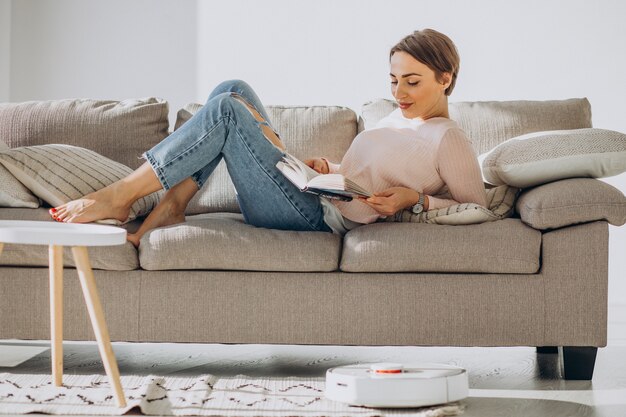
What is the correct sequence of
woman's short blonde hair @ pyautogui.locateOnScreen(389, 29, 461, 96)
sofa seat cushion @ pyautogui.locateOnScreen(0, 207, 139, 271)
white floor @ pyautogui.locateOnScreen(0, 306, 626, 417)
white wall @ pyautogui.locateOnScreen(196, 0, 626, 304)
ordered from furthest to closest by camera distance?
white wall @ pyautogui.locateOnScreen(196, 0, 626, 304) → woman's short blonde hair @ pyautogui.locateOnScreen(389, 29, 461, 96) → sofa seat cushion @ pyautogui.locateOnScreen(0, 207, 139, 271) → white floor @ pyautogui.locateOnScreen(0, 306, 626, 417)

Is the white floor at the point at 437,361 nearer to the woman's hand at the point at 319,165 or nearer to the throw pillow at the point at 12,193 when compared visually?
the throw pillow at the point at 12,193

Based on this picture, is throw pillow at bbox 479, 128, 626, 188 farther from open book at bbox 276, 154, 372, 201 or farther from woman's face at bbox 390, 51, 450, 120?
open book at bbox 276, 154, 372, 201

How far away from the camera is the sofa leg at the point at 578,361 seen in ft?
7.91

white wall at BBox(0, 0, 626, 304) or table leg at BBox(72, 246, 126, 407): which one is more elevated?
white wall at BBox(0, 0, 626, 304)

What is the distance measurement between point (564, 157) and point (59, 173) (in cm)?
144

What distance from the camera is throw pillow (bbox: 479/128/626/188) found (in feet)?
8.20

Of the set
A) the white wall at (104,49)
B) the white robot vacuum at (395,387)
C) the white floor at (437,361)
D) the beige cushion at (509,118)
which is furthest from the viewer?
the white wall at (104,49)

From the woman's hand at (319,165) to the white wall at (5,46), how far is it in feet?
7.51

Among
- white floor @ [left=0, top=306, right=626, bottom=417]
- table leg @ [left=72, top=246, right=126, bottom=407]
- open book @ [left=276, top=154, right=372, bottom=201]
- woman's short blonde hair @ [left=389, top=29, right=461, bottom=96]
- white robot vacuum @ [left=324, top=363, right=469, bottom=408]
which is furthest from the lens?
woman's short blonde hair @ [left=389, top=29, right=461, bottom=96]

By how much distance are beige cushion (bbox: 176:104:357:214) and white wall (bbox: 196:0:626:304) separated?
3.83ft

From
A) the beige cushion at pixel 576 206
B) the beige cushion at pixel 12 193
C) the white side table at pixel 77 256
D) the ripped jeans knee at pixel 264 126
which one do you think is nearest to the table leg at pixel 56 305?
the white side table at pixel 77 256

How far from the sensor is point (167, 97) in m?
4.41

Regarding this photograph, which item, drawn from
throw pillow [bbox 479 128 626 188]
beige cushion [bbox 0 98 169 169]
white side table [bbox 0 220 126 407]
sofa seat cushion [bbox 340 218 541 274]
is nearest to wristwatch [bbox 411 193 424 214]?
sofa seat cushion [bbox 340 218 541 274]

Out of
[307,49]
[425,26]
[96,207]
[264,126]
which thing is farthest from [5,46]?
[264,126]
